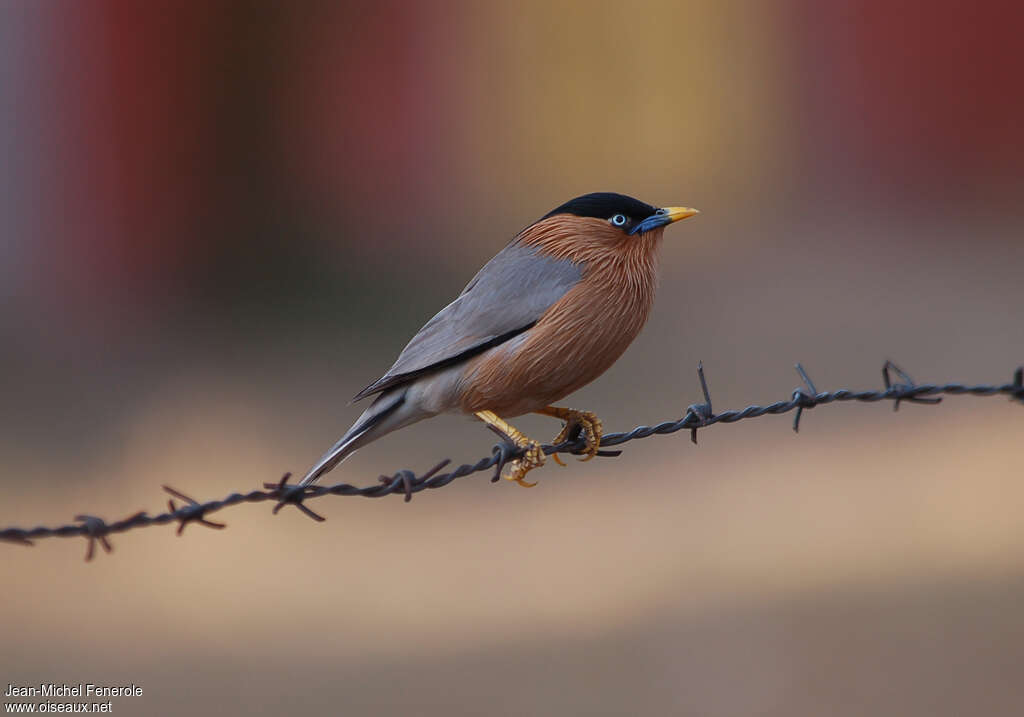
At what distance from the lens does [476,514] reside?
29.3ft

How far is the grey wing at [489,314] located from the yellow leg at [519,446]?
9.4 inches

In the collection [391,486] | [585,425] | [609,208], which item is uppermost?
[609,208]

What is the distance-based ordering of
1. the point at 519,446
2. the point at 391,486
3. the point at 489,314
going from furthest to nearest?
the point at 489,314
the point at 519,446
the point at 391,486

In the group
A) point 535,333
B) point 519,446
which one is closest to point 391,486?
point 519,446

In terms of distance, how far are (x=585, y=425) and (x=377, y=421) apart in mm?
734

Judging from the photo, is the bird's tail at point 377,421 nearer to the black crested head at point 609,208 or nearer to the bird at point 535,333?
the bird at point 535,333

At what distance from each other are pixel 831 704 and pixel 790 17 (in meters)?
11.0

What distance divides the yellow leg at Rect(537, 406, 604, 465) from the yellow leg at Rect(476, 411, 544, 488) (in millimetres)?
111

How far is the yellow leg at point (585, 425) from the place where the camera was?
4.70 meters

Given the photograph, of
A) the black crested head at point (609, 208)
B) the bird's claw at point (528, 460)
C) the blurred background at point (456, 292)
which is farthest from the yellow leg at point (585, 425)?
the blurred background at point (456, 292)

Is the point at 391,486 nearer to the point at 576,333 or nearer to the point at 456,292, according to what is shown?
the point at 576,333

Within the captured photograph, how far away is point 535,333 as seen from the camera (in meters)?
4.56

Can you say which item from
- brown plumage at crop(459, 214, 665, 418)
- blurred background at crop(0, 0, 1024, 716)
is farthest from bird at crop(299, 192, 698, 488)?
blurred background at crop(0, 0, 1024, 716)

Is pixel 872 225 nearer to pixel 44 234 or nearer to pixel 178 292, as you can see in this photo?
pixel 178 292
